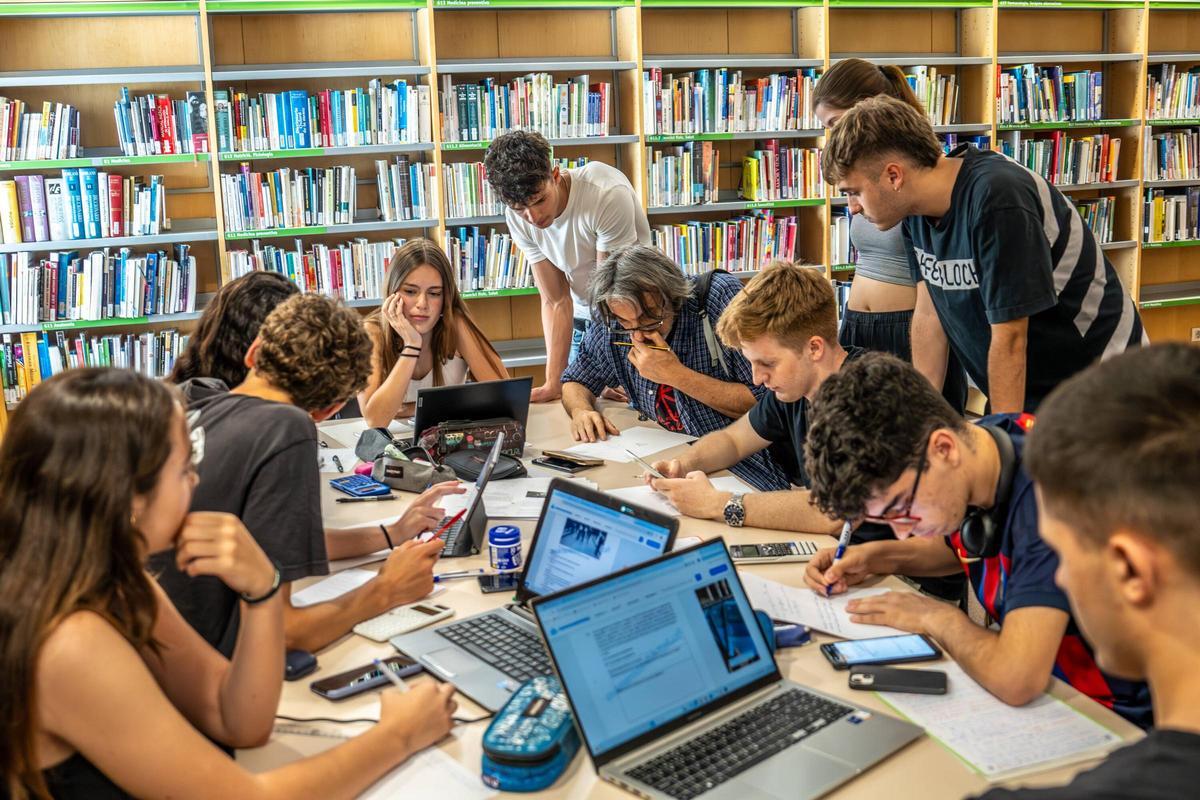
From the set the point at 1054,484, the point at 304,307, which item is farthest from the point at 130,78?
the point at 1054,484

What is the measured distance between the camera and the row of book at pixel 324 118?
468 centimetres

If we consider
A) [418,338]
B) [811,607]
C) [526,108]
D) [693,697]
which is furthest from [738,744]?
[526,108]

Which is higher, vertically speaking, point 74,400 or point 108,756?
point 74,400

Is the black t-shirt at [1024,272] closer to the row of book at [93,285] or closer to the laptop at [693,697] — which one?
the laptop at [693,697]

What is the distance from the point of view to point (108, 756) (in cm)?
123

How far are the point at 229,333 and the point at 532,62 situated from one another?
3.04 metres

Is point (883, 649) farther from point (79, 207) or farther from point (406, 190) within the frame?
point (79, 207)

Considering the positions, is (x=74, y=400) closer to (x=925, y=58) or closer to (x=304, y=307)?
(x=304, y=307)

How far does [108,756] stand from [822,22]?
16.7 feet

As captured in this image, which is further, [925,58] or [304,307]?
[925,58]

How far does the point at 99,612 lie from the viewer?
4.12ft

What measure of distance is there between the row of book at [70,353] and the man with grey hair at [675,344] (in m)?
2.38

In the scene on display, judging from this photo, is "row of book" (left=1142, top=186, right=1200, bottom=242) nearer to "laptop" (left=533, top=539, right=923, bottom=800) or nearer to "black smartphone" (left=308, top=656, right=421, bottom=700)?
"laptop" (left=533, top=539, right=923, bottom=800)

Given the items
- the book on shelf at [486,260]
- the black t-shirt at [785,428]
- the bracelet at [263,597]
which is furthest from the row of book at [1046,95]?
the bracelet at [263,597]
